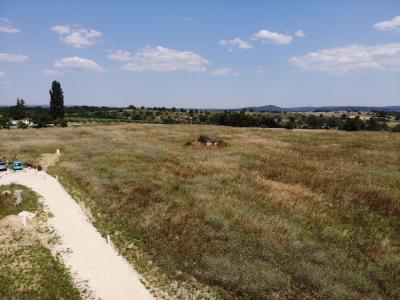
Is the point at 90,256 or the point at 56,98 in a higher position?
the point at 56,98

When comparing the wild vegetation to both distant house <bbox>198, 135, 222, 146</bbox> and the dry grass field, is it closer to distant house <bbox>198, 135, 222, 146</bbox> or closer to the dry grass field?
the dry grass field

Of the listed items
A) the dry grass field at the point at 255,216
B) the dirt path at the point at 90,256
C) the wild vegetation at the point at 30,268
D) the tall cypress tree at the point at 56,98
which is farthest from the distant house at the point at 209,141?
the tall cypress tree at the point at 56,98

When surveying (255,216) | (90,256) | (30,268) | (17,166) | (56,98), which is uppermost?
(56,98)

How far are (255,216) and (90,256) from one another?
38.1 ft

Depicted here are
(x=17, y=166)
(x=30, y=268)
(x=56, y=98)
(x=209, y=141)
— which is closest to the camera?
(x=30, y=268)

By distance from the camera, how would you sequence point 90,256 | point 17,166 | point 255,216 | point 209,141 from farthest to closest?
1. point 209,141
2. point 17,166
3. point 255,216
4. point 90,256

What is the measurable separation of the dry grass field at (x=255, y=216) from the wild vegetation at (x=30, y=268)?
3741 mm

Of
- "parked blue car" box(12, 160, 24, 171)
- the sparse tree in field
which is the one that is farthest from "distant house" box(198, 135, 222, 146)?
the sparse tree in field

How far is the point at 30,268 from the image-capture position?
18062 millimetres

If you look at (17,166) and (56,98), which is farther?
(56,98)

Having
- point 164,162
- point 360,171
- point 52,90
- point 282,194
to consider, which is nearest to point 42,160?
point 164,162

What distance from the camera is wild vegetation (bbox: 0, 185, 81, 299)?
15.9 metres

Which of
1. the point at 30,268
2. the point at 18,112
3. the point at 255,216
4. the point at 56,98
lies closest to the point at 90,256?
the point at 30,268

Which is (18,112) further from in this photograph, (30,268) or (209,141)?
(30,268)
